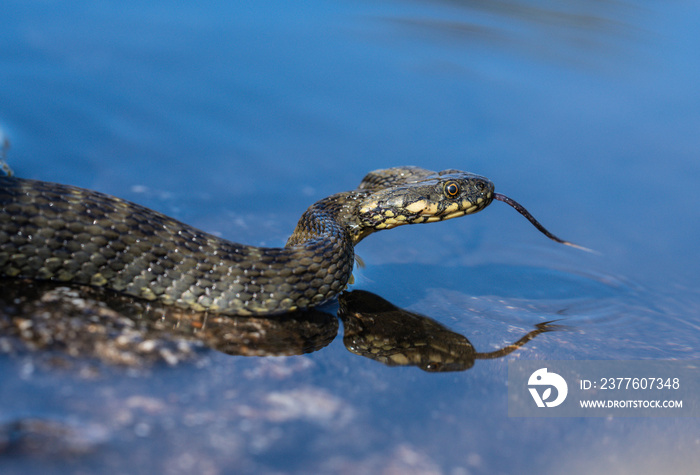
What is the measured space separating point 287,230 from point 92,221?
2359mm

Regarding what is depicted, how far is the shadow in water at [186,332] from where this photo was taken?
12.2 feet

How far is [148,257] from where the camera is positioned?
454 centimetres

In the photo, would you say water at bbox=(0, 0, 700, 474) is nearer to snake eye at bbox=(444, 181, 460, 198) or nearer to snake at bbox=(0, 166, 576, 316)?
snake at bbox=(0, 166, 576, 316)

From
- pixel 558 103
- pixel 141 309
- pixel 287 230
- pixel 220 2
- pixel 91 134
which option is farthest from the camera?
pixel 220 2

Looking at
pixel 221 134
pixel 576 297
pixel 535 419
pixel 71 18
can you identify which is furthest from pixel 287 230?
pixel 71 18

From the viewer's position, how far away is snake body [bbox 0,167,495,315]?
4.39 meters

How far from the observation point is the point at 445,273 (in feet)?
20.3

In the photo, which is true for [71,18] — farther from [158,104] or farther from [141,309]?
[141,309]

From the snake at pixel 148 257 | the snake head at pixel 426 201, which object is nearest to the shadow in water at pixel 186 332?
the snake at pixel 148 257

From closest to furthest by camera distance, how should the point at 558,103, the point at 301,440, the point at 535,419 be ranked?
the point at 301,440 → the point at 535,419 → the point at 558,103

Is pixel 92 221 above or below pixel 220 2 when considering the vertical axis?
below

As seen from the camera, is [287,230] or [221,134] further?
[221,134]

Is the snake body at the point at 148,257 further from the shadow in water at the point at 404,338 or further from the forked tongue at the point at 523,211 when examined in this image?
the forked tongue at the point at 523,211

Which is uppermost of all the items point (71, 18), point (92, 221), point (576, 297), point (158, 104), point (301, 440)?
point (71, 18)
